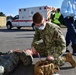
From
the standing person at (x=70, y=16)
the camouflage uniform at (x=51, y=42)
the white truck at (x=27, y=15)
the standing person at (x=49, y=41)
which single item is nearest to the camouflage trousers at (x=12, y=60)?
the standing person at (x=49, y=41)

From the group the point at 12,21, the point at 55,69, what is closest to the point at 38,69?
the point at 55,69

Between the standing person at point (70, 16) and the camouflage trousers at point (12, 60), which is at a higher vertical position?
the standing person at point (70, 16)

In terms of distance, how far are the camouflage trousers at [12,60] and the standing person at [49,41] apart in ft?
0.77

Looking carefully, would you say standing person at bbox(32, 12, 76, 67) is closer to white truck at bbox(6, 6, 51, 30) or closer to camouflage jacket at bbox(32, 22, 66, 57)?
camouflage jacket at bbox(32, 22, 66, 57)

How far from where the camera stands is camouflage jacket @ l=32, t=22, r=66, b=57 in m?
5.50

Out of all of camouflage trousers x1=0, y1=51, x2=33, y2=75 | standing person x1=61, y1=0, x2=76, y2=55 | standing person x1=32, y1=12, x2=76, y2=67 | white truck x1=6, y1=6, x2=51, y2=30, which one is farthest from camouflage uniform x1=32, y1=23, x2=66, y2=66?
white truck x1=6, y1=6, x2=51, y2=30

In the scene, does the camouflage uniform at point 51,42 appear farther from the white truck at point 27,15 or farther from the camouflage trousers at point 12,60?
the white truck at point 27,15

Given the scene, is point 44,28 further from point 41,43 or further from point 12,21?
point 12,21

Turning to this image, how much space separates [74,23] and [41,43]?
2684 millimetres

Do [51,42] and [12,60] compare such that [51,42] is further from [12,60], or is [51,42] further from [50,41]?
[12,60]

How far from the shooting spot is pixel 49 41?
5.70 m

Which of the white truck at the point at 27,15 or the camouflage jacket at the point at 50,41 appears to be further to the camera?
the white truck at the point at 27,15

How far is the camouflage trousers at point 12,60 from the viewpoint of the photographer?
5.47 m

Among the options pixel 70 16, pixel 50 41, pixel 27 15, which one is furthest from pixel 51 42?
pixel 27 15
